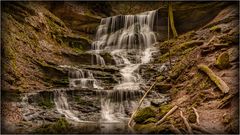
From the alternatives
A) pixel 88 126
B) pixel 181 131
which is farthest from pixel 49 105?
pixel 181 131

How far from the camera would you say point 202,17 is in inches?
824

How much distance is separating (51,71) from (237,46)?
8.40 meters

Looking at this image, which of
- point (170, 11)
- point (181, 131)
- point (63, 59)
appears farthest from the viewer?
point (170, 11)

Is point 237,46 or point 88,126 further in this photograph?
point 237,46

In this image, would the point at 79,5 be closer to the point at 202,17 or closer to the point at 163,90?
the point at 202,17

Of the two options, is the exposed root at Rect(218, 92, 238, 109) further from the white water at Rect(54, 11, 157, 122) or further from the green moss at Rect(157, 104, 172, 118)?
the white water at Rect(54, 11, 157, 122)

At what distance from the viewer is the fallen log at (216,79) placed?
30.8 feet

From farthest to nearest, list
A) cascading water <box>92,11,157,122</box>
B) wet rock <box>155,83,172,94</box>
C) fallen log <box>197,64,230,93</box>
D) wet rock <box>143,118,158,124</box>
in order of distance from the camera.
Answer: cascading water <box>92,11,157,122</box> < wet rock <box>155,83,172,94</box> < fallen log <box>197,64,230,93</box> < wet rock <box>143,118,158,124</box>

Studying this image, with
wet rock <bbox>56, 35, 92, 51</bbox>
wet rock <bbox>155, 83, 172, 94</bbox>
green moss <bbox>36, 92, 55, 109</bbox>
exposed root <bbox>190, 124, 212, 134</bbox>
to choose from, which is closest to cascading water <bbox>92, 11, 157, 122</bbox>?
wet rock <bbox>56, 35, 92, 51</bbox>

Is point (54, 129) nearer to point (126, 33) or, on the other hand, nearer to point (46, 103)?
point (46, 103)

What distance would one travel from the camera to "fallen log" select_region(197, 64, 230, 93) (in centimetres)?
940

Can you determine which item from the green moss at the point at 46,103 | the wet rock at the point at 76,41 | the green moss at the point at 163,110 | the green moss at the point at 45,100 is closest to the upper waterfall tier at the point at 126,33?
the wet rock at the point at 76,41

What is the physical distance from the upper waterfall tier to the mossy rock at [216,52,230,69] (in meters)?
9.58

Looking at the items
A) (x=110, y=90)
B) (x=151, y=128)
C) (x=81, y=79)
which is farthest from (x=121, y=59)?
(x=151, y=128)
